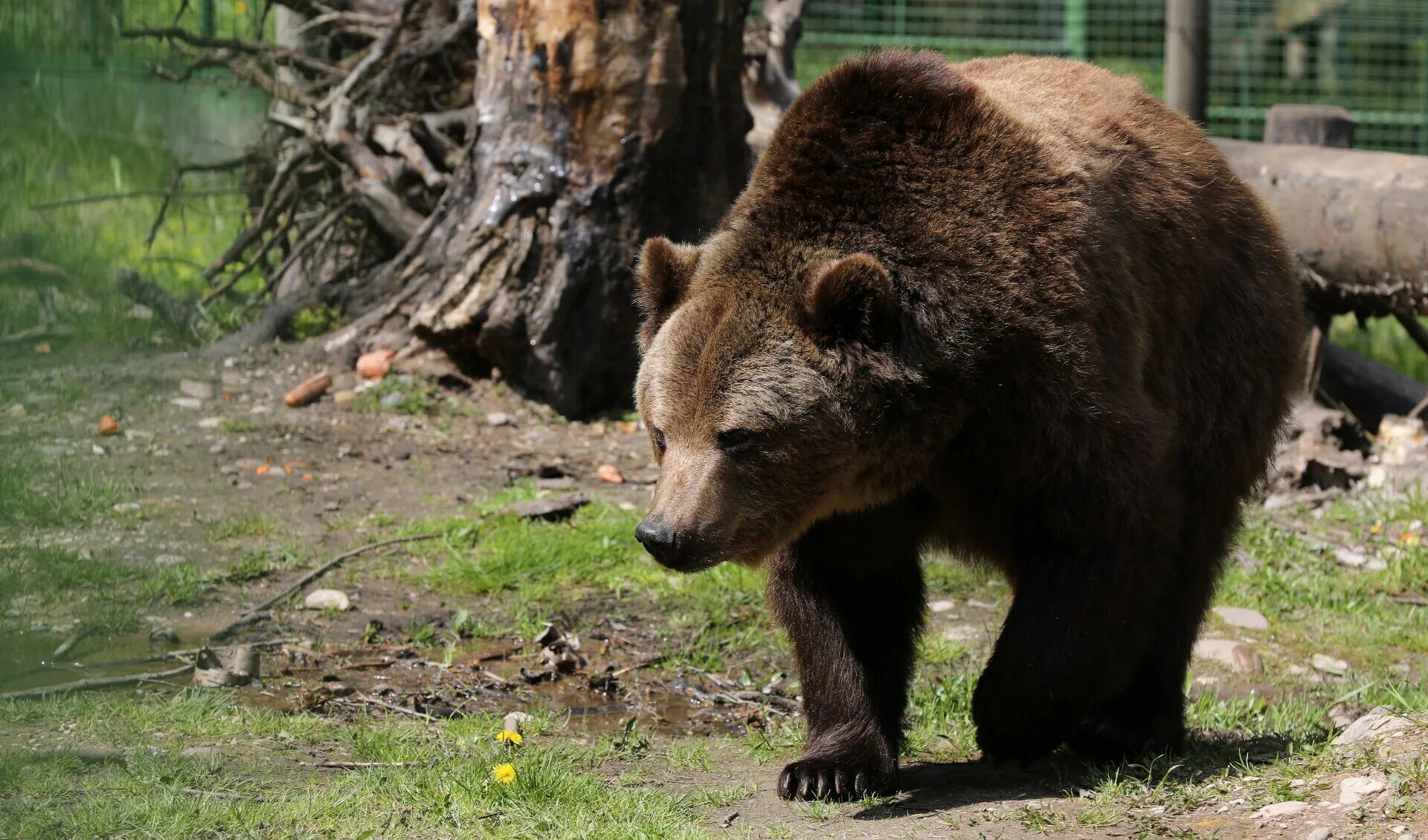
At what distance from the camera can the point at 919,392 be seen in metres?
3.86

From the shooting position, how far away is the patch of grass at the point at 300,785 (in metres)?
3.47

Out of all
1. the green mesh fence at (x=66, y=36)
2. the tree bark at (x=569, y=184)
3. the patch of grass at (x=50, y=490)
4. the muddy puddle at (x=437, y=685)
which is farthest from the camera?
the tree bark at (x=569, y=184)

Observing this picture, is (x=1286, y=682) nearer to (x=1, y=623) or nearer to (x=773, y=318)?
(x=773, y=318)

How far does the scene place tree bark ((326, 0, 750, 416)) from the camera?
310 inches

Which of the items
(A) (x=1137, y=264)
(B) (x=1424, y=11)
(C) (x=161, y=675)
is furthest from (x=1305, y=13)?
(C) (x=161, y=675)

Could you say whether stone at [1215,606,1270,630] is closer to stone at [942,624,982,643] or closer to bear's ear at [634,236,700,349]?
stone at [942,624,982,643]

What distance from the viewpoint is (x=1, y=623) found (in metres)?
3.81

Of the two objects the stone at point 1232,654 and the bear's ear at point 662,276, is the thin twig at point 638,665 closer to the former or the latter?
the bear's ear at point 662,276

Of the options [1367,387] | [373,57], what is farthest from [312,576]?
[1367,387]

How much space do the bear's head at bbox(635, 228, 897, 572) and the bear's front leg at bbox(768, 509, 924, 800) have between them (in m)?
0.32

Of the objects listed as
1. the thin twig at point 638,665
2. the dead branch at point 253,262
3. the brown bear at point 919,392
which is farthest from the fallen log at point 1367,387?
the dead branch at point 253,262

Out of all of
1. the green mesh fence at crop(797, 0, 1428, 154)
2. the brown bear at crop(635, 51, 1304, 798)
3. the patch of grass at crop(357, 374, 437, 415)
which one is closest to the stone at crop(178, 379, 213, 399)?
the patch of grass at crop(357, 374, 437, 415)

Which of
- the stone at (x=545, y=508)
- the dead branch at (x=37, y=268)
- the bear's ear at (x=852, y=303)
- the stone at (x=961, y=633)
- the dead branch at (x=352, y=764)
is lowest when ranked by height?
the stone at (x=961, y=633)

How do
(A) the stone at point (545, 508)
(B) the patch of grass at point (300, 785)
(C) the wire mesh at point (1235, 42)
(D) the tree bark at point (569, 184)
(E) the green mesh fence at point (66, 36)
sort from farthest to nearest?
(C) the wire mesh at point (1235, 42), (D) the tree bark at point (569, 184), (A) the stone at point (545, 508), (B) the patch of grass at point (300, 785), (E) the green mesh fence at point (66, 36)
